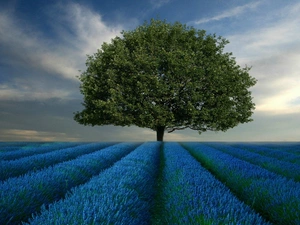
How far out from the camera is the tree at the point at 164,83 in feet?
78.0

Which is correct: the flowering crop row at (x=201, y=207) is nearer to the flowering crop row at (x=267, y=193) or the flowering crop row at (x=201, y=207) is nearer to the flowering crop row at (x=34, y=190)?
the flowering crop row at (x=267, y=193)

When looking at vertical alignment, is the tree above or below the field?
above

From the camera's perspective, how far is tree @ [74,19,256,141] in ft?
78.0

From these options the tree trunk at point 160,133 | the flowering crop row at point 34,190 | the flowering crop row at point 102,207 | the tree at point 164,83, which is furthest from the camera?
the tree trunk at point 160,133

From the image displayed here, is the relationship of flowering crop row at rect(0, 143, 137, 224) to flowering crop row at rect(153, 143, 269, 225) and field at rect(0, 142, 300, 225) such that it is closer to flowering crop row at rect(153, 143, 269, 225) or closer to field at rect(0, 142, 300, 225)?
field at rect(0, 142, 300, 225)

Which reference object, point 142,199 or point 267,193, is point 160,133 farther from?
point 142,199

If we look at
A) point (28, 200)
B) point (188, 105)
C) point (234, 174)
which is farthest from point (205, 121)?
point (28, 200)

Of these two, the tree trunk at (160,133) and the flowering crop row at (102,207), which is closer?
the flowering crop row at (102,207)

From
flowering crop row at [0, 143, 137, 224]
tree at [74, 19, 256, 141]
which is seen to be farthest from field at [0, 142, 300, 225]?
tree at [74, 19, 256, 141]

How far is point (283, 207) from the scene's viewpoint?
→ 4.52m

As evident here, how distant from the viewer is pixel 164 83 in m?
24.0

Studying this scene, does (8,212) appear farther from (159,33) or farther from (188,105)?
(159,33)

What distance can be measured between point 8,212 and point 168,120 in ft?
70.2

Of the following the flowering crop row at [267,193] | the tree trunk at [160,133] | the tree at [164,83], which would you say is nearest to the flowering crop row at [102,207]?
the flowering crop row at [267,193]
